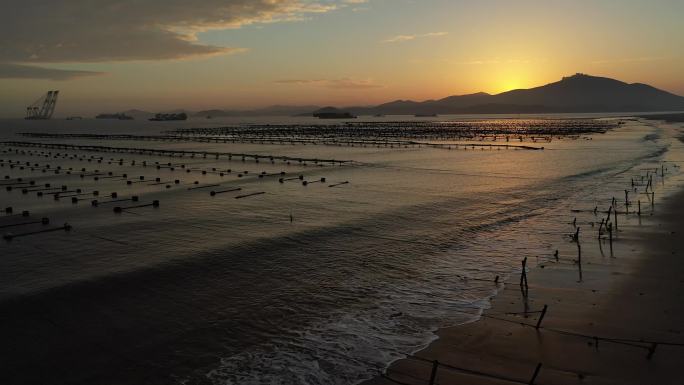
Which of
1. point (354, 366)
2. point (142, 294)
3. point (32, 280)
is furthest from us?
point (32, 280)

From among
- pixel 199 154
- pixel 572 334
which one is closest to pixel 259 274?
pixel 572 334

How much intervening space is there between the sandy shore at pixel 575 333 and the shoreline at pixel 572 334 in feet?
0.05

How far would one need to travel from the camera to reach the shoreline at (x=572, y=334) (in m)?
7.71

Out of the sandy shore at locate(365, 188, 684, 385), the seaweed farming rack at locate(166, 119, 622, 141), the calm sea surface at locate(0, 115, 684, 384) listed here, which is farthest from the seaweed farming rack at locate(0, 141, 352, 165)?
the sandy shore at locate(365, 188, 684, 385)

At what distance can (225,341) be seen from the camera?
30.4 ft

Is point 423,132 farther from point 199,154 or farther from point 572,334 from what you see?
point 572,334

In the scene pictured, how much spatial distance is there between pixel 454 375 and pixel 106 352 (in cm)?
617

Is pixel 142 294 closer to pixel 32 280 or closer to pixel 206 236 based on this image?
pixel 32 280

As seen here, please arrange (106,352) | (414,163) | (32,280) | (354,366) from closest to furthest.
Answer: (354,366) → (106,352) → (32,280) → (414,163)

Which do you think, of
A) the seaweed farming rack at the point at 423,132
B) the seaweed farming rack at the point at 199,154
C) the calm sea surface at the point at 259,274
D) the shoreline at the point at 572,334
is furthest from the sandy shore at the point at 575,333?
the seaweed farming rack at the point at 423,132

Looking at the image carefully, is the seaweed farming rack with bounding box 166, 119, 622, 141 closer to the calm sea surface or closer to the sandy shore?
the calm sea surface

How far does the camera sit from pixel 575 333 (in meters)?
9.02

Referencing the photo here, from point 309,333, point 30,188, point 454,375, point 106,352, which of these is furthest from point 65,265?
point 30,188

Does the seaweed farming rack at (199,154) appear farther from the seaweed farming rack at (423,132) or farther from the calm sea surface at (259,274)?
the seaweed farming rack at (423,132)
